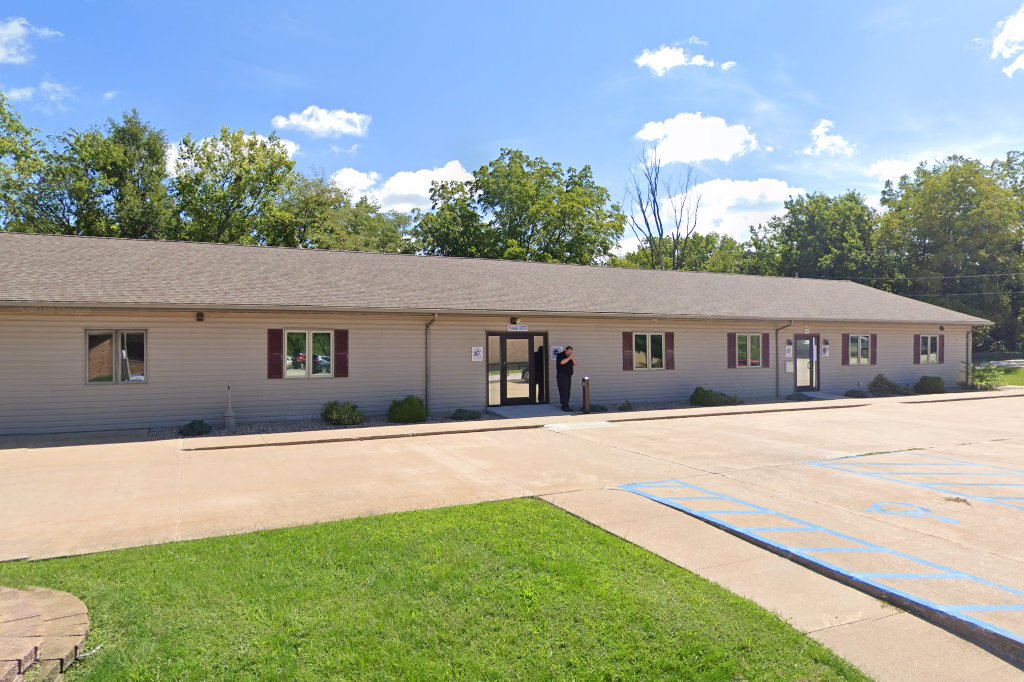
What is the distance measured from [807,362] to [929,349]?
7053 mm

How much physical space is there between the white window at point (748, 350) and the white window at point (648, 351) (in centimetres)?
315

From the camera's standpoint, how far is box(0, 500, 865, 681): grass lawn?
375 centimetres

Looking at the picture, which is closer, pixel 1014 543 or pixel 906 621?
pixel 906 621

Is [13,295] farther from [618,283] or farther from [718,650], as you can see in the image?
[618,283]

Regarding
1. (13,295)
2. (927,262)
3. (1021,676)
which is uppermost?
(927,262)

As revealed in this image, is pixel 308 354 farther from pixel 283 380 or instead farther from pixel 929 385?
pixel 929 385

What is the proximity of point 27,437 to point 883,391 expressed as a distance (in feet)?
84.2

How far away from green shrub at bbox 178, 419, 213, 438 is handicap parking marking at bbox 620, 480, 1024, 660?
10028 mm

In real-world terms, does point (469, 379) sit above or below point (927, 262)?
below

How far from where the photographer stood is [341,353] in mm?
15516

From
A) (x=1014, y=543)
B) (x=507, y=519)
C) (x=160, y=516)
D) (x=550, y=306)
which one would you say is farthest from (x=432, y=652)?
(x=550, y=306)

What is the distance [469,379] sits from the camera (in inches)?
667

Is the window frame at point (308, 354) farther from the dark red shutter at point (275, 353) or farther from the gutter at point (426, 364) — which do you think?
the gutter at point (426, 364)

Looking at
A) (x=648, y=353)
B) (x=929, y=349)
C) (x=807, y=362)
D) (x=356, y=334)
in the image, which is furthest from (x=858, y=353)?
(x=356, y=334)
